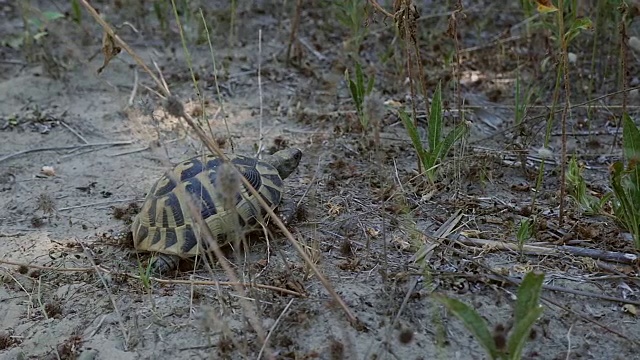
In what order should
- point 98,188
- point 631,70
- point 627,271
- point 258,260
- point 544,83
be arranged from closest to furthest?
point 627,271 → point 258,260 → point 98,188 → point 544,83 → point 631,70

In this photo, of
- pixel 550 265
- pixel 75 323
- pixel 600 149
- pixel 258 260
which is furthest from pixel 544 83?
pixel 75 323

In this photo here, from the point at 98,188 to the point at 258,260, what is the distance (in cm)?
133

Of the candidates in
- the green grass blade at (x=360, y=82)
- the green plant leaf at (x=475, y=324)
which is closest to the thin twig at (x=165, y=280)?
the green plant leaf at (x=475, y=324)

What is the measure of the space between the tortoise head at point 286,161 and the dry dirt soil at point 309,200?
11cm

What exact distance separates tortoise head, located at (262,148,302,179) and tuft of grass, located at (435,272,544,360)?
164 cm

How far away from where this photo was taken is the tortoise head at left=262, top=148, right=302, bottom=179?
384 cm

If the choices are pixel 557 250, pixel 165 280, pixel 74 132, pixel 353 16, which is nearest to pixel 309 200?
pixel 165 280

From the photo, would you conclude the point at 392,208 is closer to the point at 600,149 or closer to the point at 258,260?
the point at 258,260

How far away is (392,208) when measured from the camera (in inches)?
139

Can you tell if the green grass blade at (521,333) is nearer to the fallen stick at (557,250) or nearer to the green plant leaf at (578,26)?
the fallen stick at (557,250)

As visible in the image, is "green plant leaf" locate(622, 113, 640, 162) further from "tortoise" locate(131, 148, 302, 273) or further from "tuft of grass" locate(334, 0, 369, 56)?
"tuft of grass" locate(334, 0, 369, 56)

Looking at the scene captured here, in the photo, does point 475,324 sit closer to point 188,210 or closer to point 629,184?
point 629,184

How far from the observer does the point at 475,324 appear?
2381 millimetres

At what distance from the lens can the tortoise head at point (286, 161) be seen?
3.84 m
